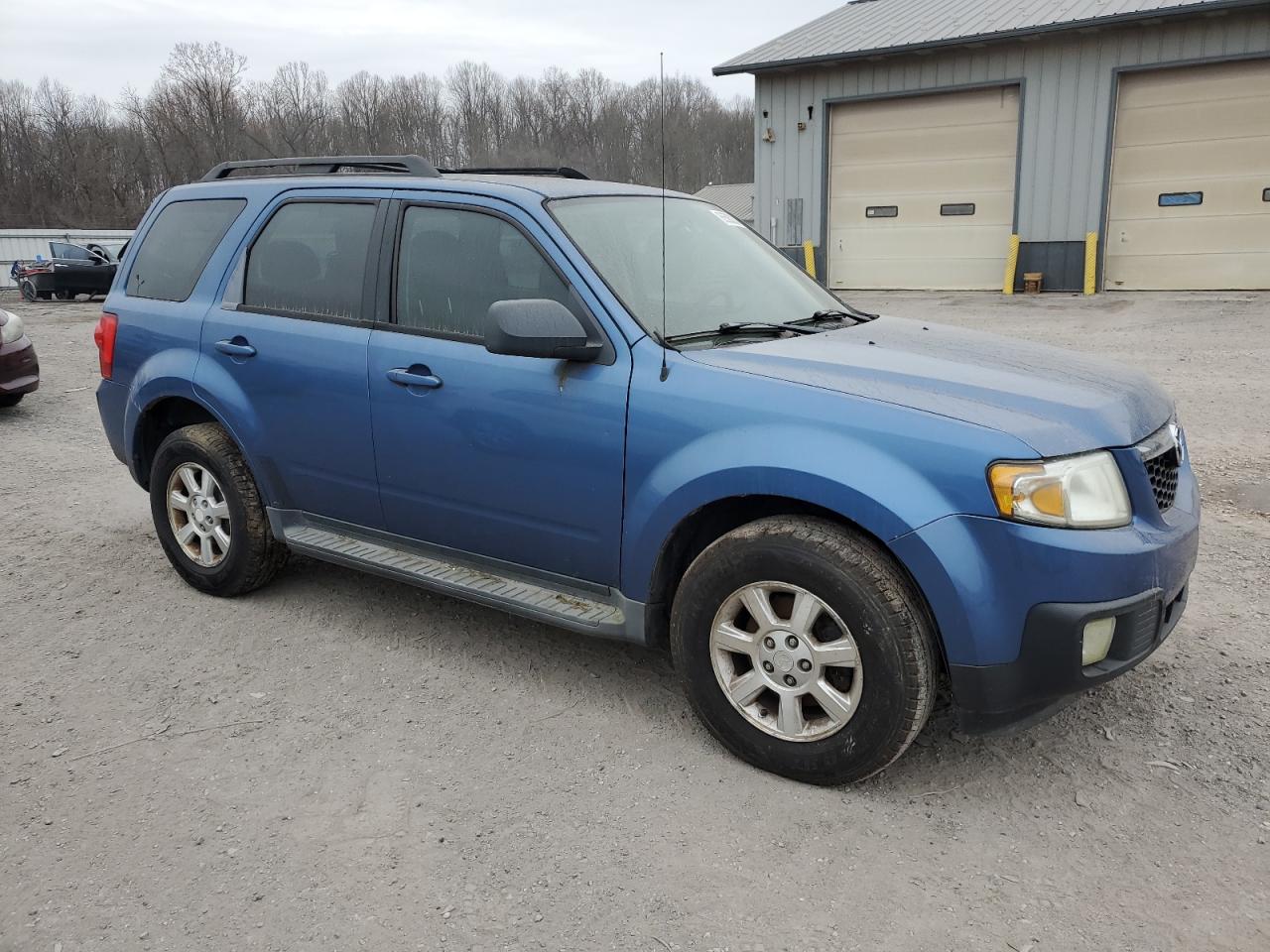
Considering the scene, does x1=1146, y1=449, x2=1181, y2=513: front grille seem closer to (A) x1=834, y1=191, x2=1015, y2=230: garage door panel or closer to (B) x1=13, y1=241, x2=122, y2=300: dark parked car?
(A) x1=834, y1=191, x2=1015, y2=230: garage door panel

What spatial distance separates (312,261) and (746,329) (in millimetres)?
1886

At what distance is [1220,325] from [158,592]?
12.7 meters

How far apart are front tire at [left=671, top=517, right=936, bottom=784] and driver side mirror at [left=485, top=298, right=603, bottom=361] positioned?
0.80m

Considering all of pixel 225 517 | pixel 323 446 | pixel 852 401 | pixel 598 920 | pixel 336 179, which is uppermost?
pixel 336 179

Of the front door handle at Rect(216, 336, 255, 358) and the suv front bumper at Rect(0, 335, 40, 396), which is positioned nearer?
the front door handle at Rect(216, 336, 255, 358)

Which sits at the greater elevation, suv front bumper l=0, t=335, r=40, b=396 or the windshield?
the windshield

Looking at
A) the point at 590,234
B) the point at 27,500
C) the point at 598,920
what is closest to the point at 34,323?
the point at 27,500

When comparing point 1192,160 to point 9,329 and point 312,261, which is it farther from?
point 9,329

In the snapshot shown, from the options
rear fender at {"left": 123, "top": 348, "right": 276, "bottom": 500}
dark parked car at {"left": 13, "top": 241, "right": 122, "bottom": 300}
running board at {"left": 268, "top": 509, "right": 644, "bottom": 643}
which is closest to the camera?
running board at {"left": 268, "top": 509, "right": 644, "bottom": 643}

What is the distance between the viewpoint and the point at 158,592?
4812mm

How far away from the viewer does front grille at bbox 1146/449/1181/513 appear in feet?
9.88

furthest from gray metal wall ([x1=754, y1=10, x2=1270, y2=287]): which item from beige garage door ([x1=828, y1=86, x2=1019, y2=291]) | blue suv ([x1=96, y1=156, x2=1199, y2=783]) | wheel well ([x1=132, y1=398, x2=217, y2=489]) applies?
wheel well ([x1=132, y1=398, x2=217, y2=489])

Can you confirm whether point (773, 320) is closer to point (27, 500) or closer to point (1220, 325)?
point (27, 500)

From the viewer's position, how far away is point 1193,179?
15.8m
